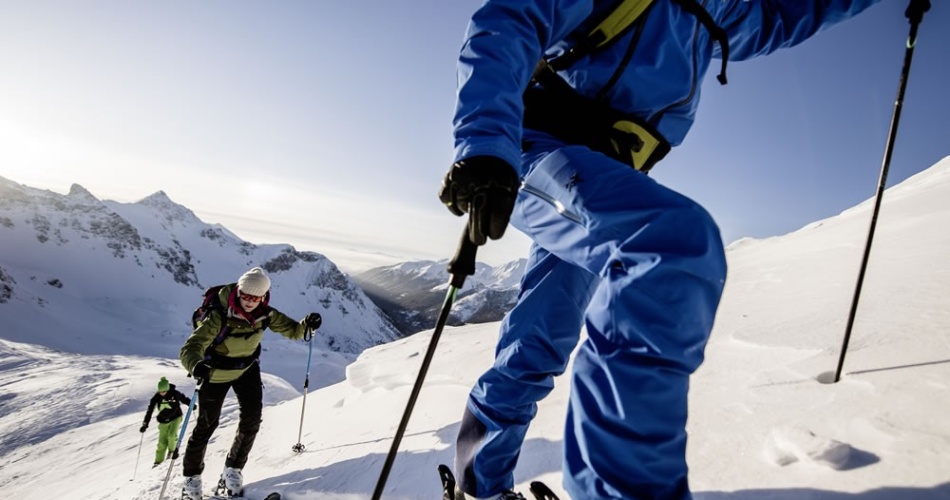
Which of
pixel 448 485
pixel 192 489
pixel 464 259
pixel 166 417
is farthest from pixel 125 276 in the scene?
pixel 464 259

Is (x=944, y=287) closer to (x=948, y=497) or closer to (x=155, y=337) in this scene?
(x=948, y=497)

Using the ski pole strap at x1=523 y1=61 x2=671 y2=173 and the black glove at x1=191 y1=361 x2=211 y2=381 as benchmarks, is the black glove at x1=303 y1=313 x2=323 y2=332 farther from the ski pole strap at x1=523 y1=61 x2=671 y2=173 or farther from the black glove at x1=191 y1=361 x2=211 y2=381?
the ski pole strap at x1=523 y1=61 x2=671 y2=173

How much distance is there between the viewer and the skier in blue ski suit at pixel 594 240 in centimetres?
116

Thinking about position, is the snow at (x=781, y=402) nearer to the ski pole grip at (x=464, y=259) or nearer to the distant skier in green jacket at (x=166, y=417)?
the distant skier in green jacket at (x=166, y=417)

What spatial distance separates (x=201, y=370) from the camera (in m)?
4.56

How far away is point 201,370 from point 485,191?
14.8 feet

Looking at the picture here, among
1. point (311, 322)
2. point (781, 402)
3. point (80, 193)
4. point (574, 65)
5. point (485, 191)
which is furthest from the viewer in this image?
point (80, 193)

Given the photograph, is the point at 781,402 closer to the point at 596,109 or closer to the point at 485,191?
the point at 596,109

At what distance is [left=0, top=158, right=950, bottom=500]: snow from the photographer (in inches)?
70.6

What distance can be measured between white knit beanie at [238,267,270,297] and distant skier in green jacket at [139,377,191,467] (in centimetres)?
462

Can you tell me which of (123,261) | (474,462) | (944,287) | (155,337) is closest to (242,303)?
(474,462)

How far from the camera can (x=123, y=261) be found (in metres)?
117

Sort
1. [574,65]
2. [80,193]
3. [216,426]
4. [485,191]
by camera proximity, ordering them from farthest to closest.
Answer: [80,193] < [216,426] < [574,65] < [485,191]

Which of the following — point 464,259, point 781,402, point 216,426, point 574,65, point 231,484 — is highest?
point 574,65
